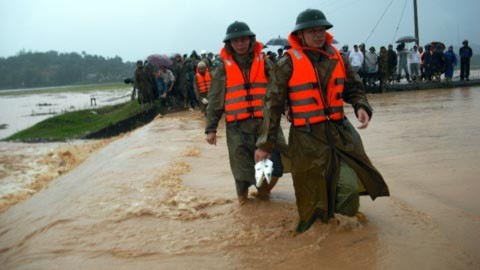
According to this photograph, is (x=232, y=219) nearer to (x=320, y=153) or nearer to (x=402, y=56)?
(x=320, y=153)

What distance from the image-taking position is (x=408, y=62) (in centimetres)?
1958

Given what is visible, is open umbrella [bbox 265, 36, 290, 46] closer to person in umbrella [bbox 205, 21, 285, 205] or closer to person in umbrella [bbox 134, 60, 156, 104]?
person in umbrella [bbox 134, 60, 156, 104]

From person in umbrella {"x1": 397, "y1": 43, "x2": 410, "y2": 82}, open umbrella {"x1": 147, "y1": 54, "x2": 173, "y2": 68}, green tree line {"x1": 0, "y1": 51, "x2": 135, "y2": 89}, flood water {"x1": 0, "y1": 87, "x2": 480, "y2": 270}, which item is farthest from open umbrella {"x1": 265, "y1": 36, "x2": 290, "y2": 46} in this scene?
green tree line {"x1": 0, "y1": 51, "x2": 135, "y2": 89}

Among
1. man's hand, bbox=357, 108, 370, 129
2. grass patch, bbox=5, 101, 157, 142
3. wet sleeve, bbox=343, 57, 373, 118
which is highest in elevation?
wet sleeve, bbox=343, 57, 373, 118

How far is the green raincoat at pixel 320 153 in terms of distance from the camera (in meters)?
4.22

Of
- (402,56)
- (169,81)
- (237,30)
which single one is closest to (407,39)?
(402,56)

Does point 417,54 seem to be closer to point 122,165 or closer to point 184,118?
point 184,118

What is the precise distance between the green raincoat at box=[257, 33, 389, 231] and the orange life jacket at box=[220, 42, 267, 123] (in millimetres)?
1088

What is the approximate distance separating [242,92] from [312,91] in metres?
1.36

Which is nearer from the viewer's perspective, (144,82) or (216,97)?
(216,97)

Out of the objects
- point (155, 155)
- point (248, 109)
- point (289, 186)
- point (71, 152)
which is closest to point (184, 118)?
point (71, 152)

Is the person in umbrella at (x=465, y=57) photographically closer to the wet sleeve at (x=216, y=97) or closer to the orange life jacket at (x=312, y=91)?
the wet sleeve at (x=216, y=97)

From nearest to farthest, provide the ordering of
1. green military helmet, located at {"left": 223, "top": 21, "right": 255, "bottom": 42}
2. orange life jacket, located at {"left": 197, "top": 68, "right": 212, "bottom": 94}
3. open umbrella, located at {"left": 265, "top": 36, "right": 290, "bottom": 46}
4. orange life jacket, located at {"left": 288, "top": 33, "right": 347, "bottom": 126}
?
orange life jacket, located at {"left": 288, "top": 33, "right": 347, "bottom": 126}, green military helmet, located at {"left": 223, "top": 21, "right": 255, "bottom": 42}, orange life jacket, located at {"left": 197, "top": 68, "right": 212, "bottom": 94}, open umbrella, located at {"left": 265, "top": 36, "right": 290, "bottom": 46}

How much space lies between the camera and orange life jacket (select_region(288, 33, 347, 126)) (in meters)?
4.26
